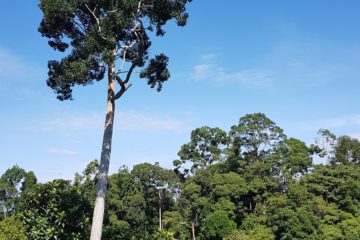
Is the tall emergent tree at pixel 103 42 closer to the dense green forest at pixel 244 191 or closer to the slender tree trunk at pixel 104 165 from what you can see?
the slender tree trunk at pixel 104 165

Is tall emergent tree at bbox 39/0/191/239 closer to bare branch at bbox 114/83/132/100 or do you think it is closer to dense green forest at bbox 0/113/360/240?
bare branch at bbox 114/83/132/100

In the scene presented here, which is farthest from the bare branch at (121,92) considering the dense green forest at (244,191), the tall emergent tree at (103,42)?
the dense green forest at (244,191)

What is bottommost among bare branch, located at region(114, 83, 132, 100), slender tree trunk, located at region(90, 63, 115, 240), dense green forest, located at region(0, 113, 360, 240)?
slender tree trunk, located at region(90, 63, 115, 240)

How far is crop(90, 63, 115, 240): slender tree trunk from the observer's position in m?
8.93

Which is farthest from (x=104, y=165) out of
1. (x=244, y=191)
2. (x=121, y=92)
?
(x=244, y=191)

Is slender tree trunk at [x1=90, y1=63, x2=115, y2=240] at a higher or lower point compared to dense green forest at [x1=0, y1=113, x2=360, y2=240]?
lower

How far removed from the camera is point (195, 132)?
4097cm

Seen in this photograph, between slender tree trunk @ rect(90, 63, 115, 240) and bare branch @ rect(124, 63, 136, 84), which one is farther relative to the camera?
bare branch @ rect(124, 63, 136, 84)

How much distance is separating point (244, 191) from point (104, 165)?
25.1m

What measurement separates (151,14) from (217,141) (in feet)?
103

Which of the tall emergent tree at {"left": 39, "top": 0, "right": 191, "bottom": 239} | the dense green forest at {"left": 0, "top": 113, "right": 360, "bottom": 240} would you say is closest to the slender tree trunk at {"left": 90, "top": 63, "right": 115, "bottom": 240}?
the tall emergent tree at {"left": 39, "top": 0, "right": 191, "bottom": 239}

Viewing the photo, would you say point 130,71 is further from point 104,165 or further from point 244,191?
point 244,191

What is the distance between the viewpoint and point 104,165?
9.30 meters

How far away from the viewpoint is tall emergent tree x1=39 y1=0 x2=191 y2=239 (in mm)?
8641
